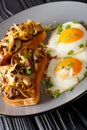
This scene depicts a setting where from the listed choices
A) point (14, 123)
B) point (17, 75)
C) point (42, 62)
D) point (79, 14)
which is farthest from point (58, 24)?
point (14, 123)

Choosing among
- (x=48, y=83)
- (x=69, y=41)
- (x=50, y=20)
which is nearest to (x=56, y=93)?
(x=48, y=83)

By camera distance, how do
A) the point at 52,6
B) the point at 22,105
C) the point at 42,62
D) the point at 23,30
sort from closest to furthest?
the point at 22,105
the point at 42,62
the point at 23,30
the point at 52,6

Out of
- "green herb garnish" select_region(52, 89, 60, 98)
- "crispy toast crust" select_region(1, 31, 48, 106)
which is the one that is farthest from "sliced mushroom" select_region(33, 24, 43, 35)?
"green herb garnish" select_region(52, 89, 60, 98)

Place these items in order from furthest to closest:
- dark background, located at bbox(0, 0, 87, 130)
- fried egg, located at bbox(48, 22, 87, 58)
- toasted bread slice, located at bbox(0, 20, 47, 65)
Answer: toasted bread slice, located at bbox(0, 20, 47, 65)
fried egg, located at bbox(48, 22, 87, 58)
dark background, located at bbox(0, 0, 87, 130)

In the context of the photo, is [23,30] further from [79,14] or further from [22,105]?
[22,105]

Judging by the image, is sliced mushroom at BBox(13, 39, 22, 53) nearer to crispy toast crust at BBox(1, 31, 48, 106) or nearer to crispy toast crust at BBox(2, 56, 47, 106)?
crispy toast crust at BBox(1, 31, 48, 106)

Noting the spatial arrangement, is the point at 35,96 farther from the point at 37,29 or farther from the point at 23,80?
the point at 37,29
